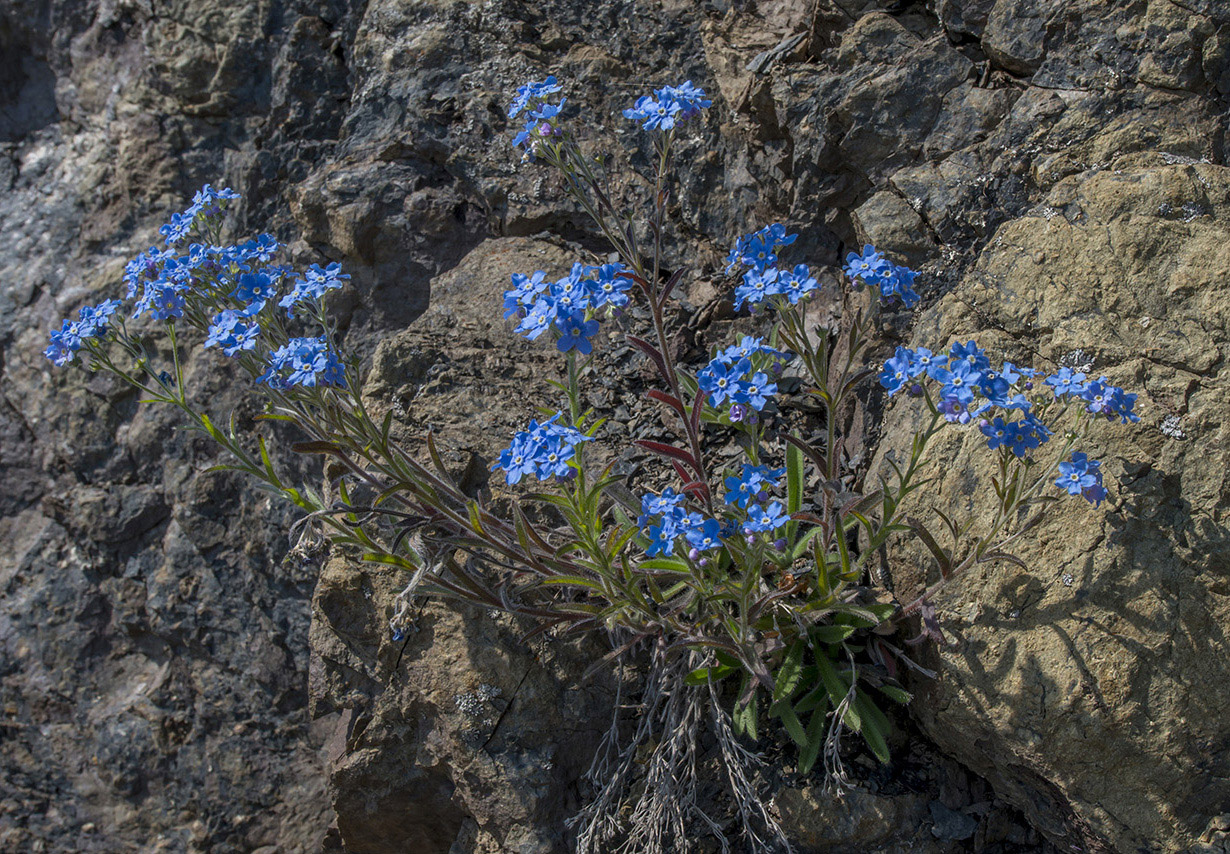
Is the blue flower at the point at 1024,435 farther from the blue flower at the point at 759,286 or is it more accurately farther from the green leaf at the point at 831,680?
the green leaf at the point at 831,680

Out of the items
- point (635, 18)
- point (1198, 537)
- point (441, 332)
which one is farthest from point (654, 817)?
point (635, 18)

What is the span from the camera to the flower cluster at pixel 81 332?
393 centimetres

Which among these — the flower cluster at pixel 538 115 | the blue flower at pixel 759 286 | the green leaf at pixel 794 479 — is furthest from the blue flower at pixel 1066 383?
the flower cluster at pixel 538 115

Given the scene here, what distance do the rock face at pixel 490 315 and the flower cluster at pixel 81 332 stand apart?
1369 millimetres

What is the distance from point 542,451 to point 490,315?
82.1 inches

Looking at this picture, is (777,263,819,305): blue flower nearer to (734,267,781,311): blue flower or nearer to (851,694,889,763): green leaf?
(734,267,781,311): blue flower

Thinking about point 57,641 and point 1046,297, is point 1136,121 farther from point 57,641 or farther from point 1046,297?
point 57,641

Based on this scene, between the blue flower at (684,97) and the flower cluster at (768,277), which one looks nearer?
the flower cluster at (768,277)

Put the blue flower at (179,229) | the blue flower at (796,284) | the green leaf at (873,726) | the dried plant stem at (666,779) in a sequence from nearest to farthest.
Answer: the blue flower at (796,284) < the green leaf at (873,726) < the dried plant stem at (666,779) < the blue flower at (179,229)

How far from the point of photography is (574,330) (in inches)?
133

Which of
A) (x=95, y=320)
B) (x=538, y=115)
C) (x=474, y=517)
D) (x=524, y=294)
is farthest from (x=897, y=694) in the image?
(x=95, y=320)

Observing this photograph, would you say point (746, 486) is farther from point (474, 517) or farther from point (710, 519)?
point (474, 517)

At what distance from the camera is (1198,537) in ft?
11.4

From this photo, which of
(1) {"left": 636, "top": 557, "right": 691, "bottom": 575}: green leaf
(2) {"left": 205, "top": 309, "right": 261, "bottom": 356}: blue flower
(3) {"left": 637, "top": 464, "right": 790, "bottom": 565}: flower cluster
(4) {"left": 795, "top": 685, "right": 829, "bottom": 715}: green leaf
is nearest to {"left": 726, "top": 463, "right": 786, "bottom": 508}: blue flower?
(3) {"left": 637, "top": 464, "right": 790, "bottom": 565}: flower cluster
